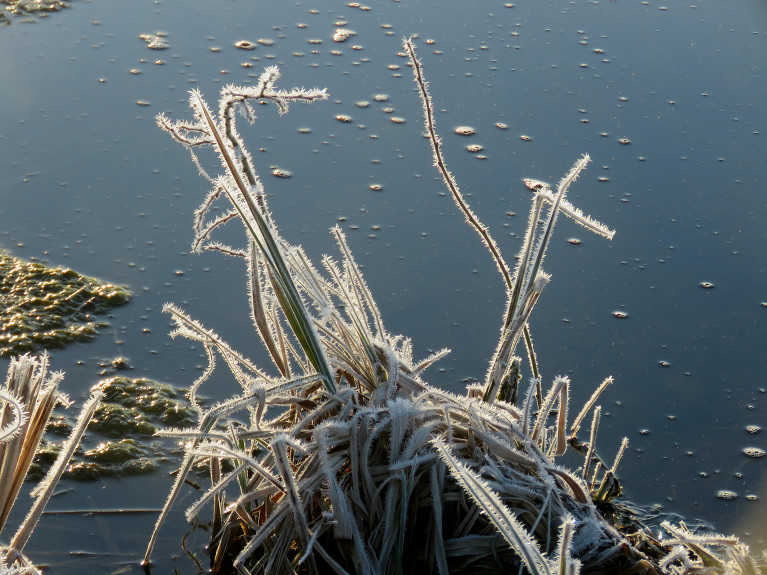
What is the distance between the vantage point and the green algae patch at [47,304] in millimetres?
1752

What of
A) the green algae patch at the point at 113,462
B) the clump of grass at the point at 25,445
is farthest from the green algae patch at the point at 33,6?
the clump of grass at the point at 25,445

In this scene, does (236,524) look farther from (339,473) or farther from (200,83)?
(200,83)

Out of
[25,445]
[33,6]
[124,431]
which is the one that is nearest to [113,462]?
[124,431]

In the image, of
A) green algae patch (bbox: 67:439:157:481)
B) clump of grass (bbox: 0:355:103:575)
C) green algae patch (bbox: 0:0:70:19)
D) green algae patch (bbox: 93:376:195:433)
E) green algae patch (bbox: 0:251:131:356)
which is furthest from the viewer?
green algae patch (bbox: 0:0:70:19)

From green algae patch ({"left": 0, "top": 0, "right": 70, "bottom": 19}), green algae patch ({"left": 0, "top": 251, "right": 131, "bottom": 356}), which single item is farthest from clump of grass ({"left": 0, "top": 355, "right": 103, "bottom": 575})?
green algae patch ({"left": 0, "top": 0, "right": 70, "bottom": 19})

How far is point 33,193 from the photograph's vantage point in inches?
84.6

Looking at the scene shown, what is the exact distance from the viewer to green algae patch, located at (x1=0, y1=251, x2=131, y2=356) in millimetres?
1752

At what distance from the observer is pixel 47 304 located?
184 centimetres

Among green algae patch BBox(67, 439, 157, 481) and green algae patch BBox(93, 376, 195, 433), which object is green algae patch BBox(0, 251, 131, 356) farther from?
green algae patch BBox(67, 439, 157, 481)

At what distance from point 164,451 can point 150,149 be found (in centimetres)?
111

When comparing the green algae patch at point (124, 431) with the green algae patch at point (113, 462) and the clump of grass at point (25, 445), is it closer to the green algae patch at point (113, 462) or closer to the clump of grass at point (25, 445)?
the green algae patch at point (113, 462)

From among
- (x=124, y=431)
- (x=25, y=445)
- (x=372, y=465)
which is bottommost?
(x=124, y=431)

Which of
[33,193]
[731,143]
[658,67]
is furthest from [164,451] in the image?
[658,67]

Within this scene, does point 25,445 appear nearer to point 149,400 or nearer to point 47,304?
point 149,400
